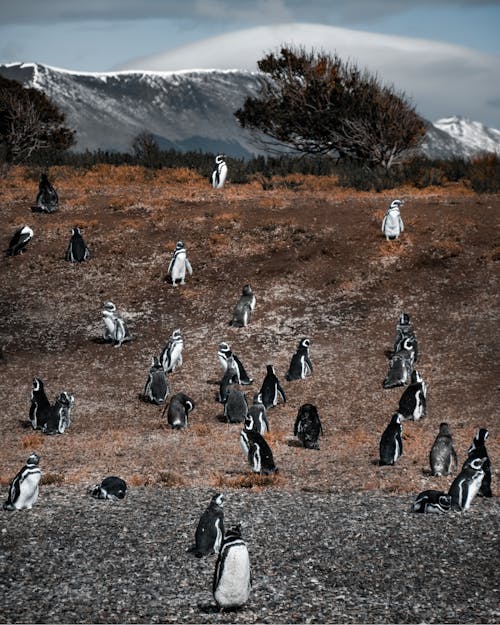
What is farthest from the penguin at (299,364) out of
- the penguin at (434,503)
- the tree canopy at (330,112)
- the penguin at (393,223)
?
the tree canopy at (330,112)

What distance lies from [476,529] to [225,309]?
1368 cm

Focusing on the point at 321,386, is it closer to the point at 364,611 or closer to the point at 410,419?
the point at 410,419

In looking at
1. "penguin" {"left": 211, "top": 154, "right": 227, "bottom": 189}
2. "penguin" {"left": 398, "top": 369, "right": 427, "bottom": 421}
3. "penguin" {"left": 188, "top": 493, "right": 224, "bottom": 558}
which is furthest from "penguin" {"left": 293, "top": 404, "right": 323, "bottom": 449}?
"penguin" {"left": 211, "top": 154, "right": 227, "bottom": 189}

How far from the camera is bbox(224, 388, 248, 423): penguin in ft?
64.2

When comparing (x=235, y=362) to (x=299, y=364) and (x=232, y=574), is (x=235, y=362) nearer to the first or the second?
(x=299, y=364)

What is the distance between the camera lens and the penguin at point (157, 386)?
2102cm

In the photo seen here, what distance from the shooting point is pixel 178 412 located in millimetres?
19234

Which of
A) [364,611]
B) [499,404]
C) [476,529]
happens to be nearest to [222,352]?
[499,404]

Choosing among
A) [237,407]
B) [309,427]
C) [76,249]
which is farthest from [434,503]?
[76,249]

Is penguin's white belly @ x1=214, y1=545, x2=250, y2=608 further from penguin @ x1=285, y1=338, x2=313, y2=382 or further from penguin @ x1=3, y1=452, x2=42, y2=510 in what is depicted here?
penguin @ x1=285, y1=338, x2=313, y2=382

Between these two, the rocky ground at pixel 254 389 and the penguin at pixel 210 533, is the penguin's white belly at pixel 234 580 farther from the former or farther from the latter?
the penguin at pixel 210 533

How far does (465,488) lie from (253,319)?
1215 cm

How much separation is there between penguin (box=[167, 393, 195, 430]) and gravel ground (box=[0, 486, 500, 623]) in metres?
3.92

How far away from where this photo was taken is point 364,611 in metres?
10.9
